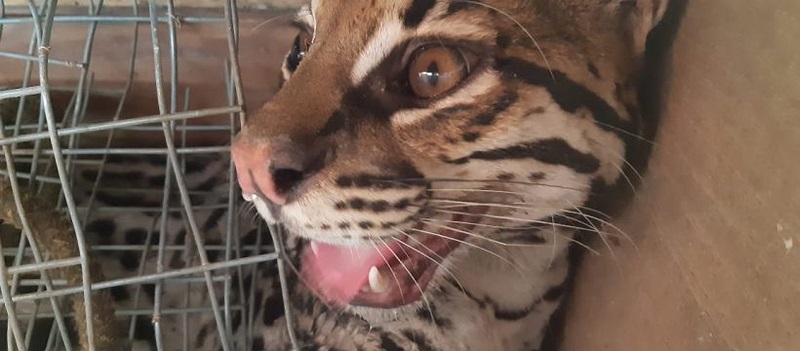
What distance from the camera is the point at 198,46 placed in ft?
4.09

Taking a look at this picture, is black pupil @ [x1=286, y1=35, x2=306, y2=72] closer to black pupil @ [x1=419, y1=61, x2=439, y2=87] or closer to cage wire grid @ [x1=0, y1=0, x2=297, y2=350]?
cage wire grid @ [x1=0, y1=0, x2=297, y2=350]

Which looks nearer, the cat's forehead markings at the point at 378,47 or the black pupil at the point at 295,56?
the cat's forehead markings at the point at 378,47

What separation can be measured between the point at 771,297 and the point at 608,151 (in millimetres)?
250

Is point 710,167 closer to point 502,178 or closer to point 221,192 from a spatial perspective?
point 502,178

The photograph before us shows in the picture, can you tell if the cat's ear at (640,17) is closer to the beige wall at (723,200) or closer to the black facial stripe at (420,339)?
the beige wall at (723,200)

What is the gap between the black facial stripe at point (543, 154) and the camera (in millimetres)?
733

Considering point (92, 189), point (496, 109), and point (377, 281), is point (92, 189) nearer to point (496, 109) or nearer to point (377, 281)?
point (377, 281)

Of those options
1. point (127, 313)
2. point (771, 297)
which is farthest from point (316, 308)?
point (771, 297)

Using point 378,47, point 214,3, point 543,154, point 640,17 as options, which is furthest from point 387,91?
point 214,3

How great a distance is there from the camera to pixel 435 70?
0.74 meters

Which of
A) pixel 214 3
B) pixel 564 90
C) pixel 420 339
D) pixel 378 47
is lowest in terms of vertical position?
pixel 420 339

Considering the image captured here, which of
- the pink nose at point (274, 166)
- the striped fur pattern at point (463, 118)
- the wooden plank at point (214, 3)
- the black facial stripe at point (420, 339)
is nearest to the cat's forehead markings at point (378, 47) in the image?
the striped fur pattern at point (463, 118)

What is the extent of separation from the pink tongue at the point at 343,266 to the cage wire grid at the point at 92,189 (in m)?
0.05

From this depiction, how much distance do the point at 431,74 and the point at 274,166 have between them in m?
0.17
